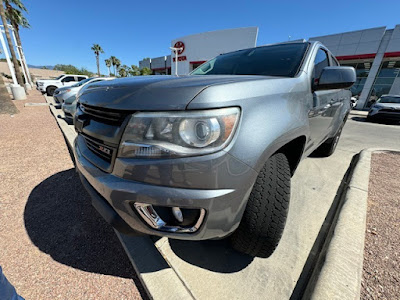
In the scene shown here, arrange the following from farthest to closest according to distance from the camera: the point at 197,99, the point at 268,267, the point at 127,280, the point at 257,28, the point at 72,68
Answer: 1. the point at 72,68
2. the point at 257,28
3. the point at 268,267
4. the point at 127,280
5. the point at 197,99

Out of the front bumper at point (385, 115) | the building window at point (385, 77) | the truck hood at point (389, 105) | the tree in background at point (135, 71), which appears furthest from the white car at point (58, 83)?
the tree in background at point (135, 71)

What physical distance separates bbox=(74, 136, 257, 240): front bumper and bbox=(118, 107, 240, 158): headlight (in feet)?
0.27

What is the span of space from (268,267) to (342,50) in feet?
69.3

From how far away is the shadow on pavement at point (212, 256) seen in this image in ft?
4.70

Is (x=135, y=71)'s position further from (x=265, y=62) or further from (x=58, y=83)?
(x=265, y=62)

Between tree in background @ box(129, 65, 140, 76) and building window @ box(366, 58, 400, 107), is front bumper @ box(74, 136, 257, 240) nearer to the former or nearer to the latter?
building window @ box(366, 58, 400, 107)

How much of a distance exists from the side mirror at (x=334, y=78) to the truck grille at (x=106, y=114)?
61.8 inches

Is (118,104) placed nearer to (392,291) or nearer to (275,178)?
(275,178)

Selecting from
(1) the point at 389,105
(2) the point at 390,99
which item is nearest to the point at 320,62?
(1) the point at 389,105

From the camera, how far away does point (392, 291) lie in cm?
123

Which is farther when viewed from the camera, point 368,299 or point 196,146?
point 368,299

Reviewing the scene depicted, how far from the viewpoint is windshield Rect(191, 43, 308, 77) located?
1.74 m

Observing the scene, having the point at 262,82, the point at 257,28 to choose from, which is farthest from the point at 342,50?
the point at 262,82

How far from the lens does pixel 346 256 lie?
4.52ft
